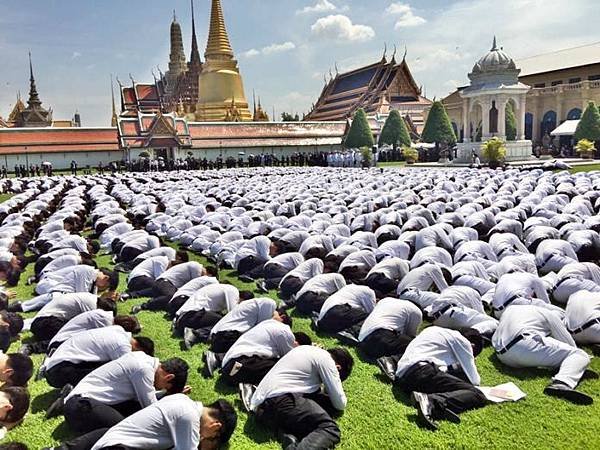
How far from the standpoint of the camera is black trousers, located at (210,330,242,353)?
5.78 meters

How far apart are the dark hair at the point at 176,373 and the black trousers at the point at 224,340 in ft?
2.95

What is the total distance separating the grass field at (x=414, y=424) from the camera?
4.22m

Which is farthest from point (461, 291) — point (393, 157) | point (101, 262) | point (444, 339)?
point (393, 157)

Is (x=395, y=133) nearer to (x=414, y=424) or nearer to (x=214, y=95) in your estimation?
(x=214, y=95)

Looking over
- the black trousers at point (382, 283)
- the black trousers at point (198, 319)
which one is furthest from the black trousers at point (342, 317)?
the black trousers at point (198, 319)

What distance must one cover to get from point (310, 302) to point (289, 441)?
2924mm

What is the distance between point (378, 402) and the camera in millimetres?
4906

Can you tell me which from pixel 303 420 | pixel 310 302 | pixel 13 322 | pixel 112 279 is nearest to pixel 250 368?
pixel 303 420

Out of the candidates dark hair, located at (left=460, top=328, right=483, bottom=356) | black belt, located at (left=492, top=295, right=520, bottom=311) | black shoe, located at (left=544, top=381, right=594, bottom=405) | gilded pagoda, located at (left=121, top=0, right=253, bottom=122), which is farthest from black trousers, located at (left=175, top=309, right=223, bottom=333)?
gilded pagoda, located at (left=121, top=0, right=253, bottom=122)

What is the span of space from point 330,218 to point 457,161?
2293 cm

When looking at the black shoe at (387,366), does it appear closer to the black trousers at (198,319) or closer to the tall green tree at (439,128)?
the black trousers at (198,319)

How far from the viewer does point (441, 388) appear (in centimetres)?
479

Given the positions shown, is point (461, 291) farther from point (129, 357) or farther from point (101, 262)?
point (101, 262)

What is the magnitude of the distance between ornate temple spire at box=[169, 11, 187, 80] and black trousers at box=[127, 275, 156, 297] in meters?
68.6
